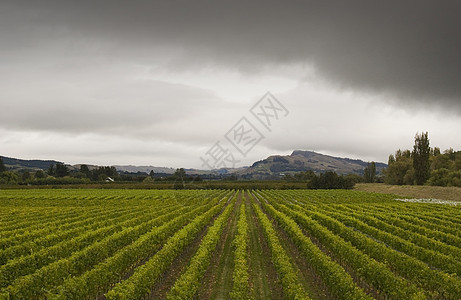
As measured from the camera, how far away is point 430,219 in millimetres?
28016

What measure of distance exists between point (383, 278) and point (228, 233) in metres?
14.5

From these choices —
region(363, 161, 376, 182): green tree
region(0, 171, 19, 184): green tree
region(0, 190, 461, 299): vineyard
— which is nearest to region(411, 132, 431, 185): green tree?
region(363, 161, 376, 182): green tree

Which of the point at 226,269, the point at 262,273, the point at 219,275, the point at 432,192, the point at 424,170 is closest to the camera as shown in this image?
the point at 219,275

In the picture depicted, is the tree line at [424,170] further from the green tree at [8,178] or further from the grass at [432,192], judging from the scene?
the green tree at [8,178]

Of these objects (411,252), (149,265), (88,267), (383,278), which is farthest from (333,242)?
(88,267)

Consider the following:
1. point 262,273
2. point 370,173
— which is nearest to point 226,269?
point 262,273

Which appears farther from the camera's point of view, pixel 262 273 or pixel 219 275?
pixel 262 273

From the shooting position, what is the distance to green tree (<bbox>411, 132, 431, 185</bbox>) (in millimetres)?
86312

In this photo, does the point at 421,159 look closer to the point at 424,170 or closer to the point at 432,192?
the point at 424,170

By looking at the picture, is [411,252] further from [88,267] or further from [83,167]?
[83,167]

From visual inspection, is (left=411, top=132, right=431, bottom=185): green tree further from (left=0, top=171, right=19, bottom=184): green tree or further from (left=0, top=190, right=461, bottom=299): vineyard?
(left=0, top=171, right=19, bottom=184): green tree

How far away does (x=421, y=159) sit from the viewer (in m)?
87.3

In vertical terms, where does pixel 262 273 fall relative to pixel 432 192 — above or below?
below

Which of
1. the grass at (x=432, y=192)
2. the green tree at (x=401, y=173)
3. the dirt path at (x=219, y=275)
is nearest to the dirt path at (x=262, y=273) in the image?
the dirt path at (x=219, y=275)
